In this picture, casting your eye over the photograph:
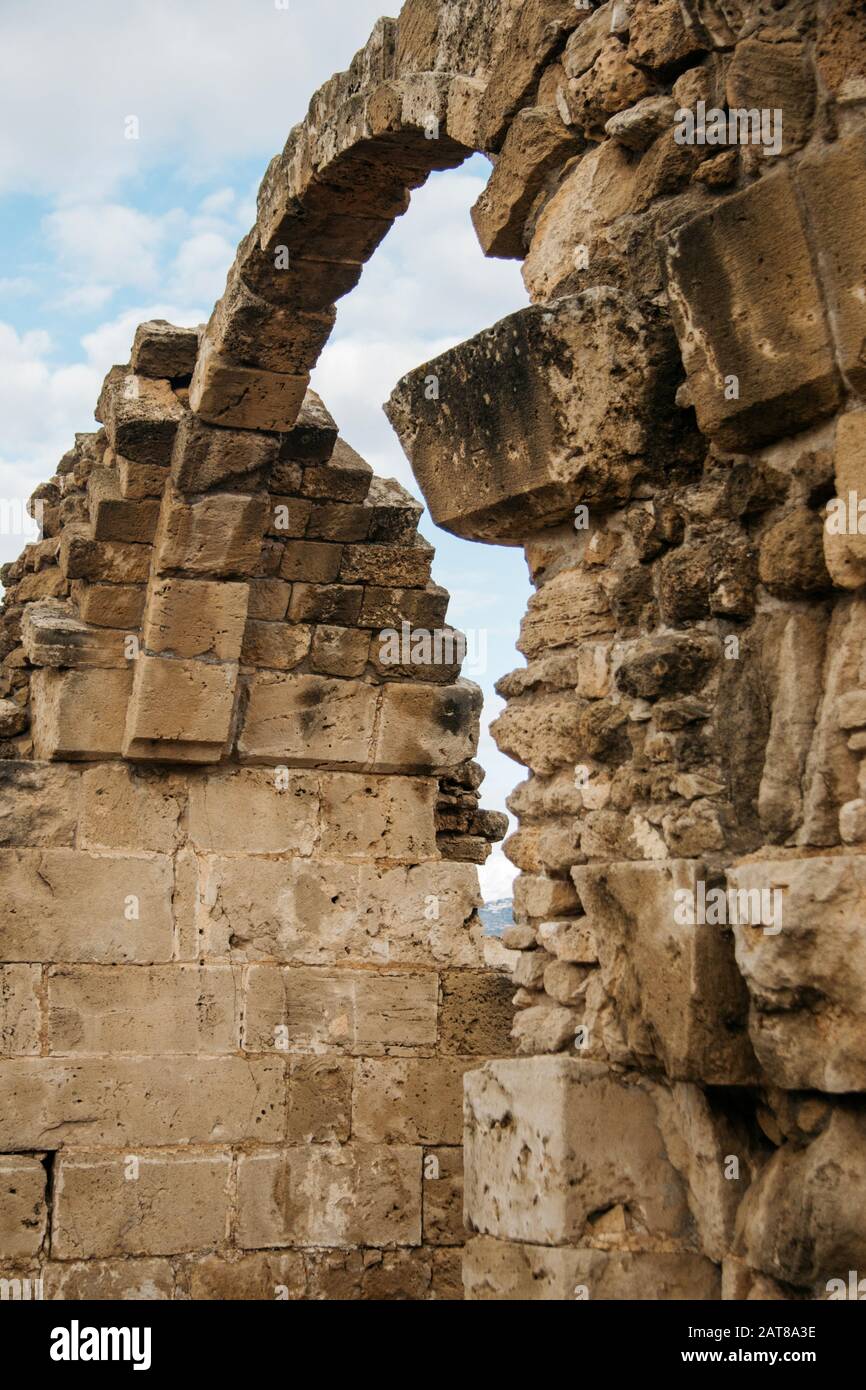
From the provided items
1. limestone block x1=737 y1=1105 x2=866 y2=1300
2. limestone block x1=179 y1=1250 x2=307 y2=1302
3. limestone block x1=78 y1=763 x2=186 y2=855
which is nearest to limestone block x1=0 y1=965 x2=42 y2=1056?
limestone block x1=78 y1=763 x2=186 y2=855

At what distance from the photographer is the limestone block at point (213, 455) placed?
18.2ft

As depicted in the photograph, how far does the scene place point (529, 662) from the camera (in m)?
3.54

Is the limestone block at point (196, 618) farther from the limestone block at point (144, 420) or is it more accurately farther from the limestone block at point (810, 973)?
the limestone block at point (810, 973)

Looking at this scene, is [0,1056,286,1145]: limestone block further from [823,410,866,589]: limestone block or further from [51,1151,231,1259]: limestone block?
[823,410,866,589]: limestone block

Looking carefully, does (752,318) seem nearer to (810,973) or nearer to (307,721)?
(810,973)

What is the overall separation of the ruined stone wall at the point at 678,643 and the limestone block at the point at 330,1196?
2.65 m

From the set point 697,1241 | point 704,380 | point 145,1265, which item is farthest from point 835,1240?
point 145,1265

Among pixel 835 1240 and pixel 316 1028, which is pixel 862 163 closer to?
pixel 835 1240

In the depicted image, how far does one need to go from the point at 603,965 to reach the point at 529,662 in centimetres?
81

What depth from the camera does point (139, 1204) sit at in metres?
5.63

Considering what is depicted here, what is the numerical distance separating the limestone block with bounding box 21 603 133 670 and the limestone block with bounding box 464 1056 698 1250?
10.6 ft

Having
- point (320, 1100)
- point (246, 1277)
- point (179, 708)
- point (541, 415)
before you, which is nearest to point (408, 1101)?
point (320, 1100)

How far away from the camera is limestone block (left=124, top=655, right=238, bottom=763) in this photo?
5.71 m

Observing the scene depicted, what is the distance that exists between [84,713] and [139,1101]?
4.88 feet
